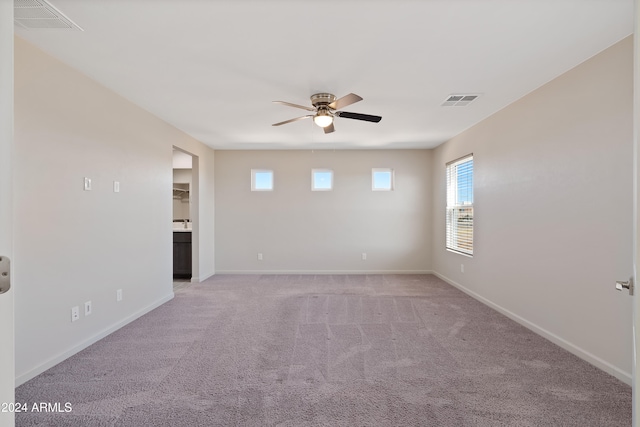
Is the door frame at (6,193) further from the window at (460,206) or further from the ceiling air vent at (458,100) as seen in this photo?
the window at (460,206)

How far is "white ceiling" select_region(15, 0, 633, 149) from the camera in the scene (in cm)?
195

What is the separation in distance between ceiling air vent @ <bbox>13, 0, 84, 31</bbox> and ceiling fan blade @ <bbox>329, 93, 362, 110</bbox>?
1987 millimetres

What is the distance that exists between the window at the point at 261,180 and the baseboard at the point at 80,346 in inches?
116

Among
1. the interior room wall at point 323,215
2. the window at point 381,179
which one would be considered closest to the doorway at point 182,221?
the interior room wall at point 323,215

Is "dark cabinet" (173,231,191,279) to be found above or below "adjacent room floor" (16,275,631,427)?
above

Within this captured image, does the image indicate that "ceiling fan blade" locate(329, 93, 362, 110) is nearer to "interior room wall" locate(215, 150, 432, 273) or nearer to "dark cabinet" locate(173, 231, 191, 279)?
"interior room wall" locate(215, 150, 432, 273)

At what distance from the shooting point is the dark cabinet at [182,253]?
19.2 ft

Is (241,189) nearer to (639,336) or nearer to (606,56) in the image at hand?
(606,56)

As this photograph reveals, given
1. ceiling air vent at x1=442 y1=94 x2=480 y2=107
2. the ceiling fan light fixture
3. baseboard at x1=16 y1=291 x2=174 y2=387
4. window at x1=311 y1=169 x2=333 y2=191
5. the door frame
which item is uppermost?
ceiling air vent at x1=442 y1=94 x2=480 y2=107

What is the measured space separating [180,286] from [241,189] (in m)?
2.15

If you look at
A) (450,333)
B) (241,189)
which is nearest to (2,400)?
(450,333)

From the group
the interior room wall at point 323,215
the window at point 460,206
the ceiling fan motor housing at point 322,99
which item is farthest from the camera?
the interior room wall at point 323,215

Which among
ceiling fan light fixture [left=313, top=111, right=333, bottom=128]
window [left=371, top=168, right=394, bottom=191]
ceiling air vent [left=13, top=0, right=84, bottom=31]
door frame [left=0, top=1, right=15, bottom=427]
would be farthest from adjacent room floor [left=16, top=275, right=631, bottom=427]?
window [left=371, top=168, right=394, bottom=191]

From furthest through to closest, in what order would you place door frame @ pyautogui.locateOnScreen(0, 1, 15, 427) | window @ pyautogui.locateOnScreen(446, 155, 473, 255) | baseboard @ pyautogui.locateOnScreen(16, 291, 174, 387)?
window @ pyautogui.locateOnScreen(446, 155, 473, 255) → baseboard @ pyautogui.locateOnScreen(16, 291, 174, 387) → door frame @ pyautogui.locateOnScreen(0, 1, 15, 427)
